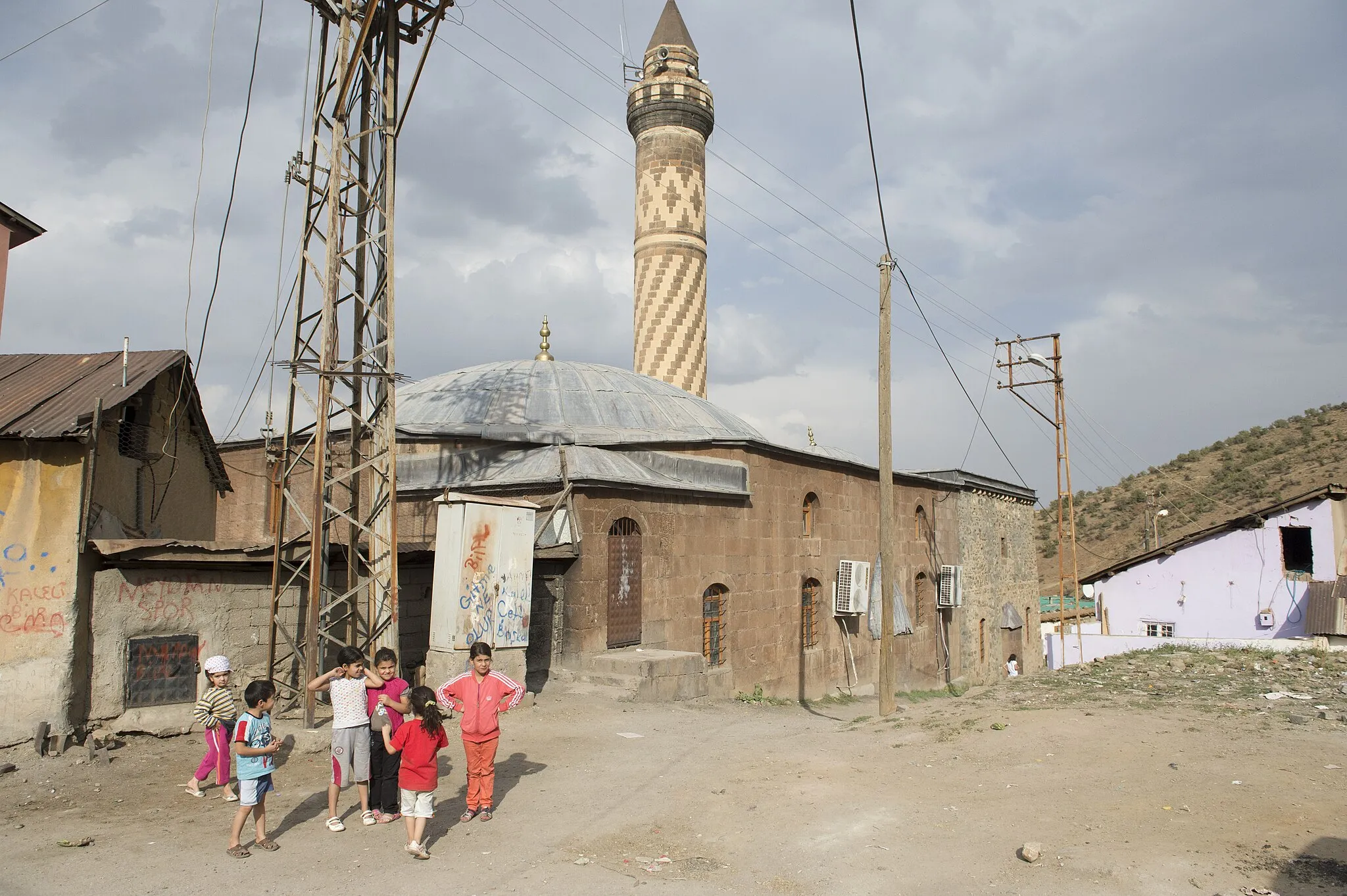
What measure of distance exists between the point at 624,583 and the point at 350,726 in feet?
26.3

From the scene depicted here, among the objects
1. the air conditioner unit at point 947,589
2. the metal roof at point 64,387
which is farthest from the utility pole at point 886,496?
the air conditioner unit at point 947,589

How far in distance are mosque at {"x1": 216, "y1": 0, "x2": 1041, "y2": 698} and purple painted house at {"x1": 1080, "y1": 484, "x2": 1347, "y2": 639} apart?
3.92m

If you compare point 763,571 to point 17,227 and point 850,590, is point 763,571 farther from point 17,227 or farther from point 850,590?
point 17,227

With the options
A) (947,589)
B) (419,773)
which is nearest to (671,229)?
(947,589)

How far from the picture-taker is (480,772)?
662 cm

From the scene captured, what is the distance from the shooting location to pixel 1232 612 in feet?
74.2

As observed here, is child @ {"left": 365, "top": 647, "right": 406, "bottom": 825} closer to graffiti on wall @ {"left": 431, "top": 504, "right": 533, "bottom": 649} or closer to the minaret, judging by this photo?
graffiti on wall @ {"left": 431, "top": 504, "right": 533, "bottom": 649}

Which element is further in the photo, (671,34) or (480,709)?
(671,34)

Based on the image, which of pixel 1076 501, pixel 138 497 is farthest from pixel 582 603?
pixel 1076 501

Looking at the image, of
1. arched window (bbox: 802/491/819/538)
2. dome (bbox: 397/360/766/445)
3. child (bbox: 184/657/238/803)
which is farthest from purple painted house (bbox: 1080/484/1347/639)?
child (bbox: 184/657/238/803)

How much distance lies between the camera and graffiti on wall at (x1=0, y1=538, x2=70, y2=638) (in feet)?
27.2

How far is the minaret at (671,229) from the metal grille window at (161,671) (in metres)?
17.1

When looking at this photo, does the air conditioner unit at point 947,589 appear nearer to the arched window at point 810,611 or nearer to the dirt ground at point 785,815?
the arched window at point 810,611

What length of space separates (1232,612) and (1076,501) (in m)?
34.9
